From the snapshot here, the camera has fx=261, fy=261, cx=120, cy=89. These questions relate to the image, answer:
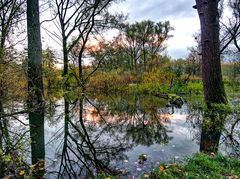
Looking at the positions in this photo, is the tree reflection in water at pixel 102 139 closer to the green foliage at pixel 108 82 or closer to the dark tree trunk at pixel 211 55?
the dark tree trunk at pixel 211 55

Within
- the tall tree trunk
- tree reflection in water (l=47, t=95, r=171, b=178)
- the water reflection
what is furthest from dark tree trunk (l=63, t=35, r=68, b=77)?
the water reflection

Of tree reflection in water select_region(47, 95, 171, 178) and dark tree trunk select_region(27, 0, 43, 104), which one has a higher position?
dark tree trunk select_region(27, 0, 43, 104)

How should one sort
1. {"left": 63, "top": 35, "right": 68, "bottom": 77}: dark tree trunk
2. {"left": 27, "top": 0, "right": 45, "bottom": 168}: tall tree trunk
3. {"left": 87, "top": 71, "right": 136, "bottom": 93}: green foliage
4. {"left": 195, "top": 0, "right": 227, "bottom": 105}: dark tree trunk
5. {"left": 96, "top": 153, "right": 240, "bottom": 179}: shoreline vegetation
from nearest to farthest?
{"left": 96, "top": 153, "right": 240, "bottom": 179}: shoreline vegetation → {"left": 195, "top": 0, "right": 227, "bottom": 105}: dark tree trunk → {"left": 27, "top": 0, "right": 45, "bottom": 168}: tall tree trunk → {"left": 63, "top": 35, "right": 68, "bottom": 77}: dark tree trunk → {"left": 87, "top": 71, "right": 136, "bottom": 93}: green foliage

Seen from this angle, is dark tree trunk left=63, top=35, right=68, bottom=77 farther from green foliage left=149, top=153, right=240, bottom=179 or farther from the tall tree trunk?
green foliage left=149, top=153, right=240, bottom=179

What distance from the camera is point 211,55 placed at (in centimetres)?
796

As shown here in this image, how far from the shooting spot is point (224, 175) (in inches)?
120

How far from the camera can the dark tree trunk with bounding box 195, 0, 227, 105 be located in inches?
311

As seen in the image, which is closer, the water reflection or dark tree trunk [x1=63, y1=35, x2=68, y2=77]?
the water reflection

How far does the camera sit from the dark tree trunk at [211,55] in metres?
7.91

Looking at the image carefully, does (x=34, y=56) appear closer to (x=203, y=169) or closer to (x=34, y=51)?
(x=34, y=51)

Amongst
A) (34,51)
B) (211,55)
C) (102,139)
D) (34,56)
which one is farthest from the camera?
(34,56)

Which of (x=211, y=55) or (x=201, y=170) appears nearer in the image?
(x=201, y=170)

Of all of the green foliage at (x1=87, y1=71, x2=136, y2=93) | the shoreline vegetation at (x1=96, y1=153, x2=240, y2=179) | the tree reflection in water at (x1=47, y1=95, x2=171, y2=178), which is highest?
the green foliage at (x1=87, y1=71, x2=136, y2=93)

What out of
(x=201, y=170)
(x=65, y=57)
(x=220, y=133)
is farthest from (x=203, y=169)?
(x=65, y=57)
